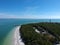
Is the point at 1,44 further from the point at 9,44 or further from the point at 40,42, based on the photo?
the point at 40,42

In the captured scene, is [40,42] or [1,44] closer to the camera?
[40,42]

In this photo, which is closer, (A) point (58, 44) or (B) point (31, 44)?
(B) point (31, 44)


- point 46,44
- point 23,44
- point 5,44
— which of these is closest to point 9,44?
point 5,44

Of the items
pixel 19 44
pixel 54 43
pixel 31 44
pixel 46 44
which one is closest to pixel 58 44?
pixel 54 43

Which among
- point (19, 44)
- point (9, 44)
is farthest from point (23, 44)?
point (9, 44)

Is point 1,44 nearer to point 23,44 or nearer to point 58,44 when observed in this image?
point 23,44

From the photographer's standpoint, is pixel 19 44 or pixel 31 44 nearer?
pixel 31 44

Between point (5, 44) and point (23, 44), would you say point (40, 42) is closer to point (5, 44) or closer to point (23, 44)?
point (23, 44)
